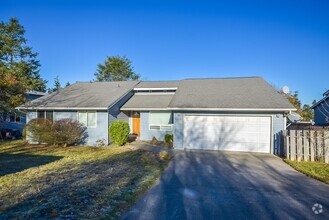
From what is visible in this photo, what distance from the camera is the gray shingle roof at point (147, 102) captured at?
16.7m

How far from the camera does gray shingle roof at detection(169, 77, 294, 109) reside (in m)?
13.5

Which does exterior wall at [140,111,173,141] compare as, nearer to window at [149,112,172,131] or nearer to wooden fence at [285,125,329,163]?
window at [149,112,172,131]

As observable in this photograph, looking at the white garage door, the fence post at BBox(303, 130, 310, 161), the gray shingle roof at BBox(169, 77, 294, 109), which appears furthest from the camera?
the gray shingle roof at BBox(169, 77, 294, 109)

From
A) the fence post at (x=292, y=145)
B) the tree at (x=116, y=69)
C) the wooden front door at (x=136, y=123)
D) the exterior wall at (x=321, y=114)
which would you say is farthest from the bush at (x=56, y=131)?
the tree at (x=116, y=69)

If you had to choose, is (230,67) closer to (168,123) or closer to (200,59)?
(200,59)

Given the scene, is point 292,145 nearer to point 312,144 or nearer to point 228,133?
point 312,144

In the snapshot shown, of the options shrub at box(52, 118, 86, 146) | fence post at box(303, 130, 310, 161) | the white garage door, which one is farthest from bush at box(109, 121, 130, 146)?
fence post at box(303, 130, 310, 161)

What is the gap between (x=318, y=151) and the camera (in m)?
10.9

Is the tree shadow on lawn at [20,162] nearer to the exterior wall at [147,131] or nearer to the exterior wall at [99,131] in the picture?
the exterior wall at [99,131]

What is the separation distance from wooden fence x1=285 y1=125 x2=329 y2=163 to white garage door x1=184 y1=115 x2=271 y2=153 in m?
1.96

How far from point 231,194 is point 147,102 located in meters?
12.1

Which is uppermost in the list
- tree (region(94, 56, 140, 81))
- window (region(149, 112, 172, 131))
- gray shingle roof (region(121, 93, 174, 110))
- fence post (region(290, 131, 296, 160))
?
tree (region(94, 56, 140, 81))

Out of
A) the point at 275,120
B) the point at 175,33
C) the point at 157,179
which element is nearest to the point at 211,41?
the point at 175,33

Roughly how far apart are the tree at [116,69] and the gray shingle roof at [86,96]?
19.5 meters
